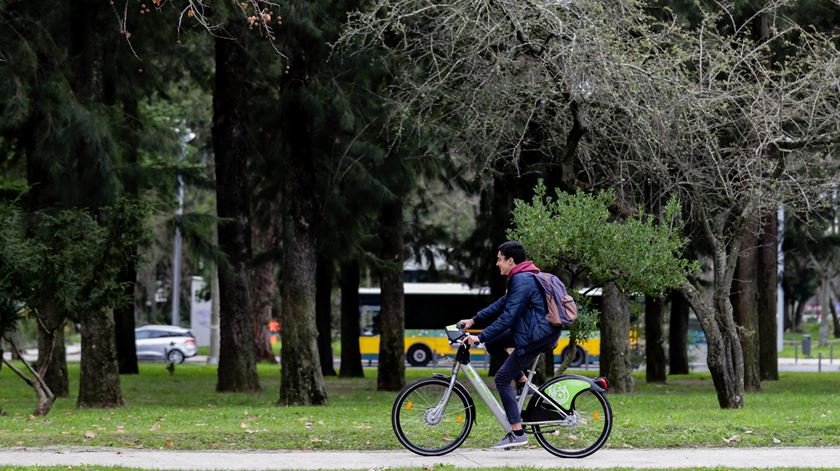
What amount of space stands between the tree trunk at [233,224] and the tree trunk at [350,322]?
22.1 feet

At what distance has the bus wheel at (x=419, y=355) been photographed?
45500 millimetres

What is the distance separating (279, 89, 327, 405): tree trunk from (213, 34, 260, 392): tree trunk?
336cm

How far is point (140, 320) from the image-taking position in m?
72.9

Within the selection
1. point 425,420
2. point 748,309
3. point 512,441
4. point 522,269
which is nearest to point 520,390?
point 512,441

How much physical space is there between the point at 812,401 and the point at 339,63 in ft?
30.4

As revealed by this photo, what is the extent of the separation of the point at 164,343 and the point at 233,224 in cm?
2699

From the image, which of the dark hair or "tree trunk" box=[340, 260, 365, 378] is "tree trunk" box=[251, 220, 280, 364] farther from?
the dark hair

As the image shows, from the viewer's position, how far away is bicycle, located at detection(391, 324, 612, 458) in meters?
10.5

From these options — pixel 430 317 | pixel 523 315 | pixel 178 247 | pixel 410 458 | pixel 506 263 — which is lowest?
pixel 410 458

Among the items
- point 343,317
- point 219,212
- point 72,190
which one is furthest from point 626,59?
point 343,317

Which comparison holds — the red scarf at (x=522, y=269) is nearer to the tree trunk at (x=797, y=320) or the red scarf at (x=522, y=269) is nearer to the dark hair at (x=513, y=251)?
the dark hair at (x=513, y=251)

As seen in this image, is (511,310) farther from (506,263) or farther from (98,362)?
(98,362)

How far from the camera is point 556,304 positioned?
10.3 metres

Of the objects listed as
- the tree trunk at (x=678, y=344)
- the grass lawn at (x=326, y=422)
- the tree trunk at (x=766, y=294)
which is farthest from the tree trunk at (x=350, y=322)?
the tree trunk at (x=766, y=294)
